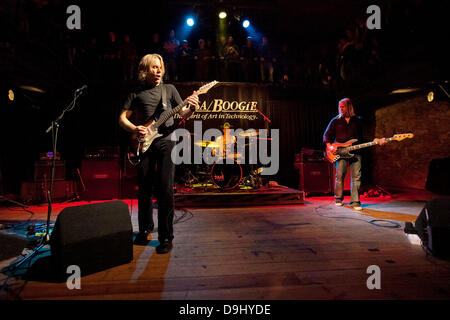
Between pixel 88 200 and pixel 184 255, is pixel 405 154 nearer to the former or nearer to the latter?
pixel 184 255

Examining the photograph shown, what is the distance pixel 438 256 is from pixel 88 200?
5.58 metres

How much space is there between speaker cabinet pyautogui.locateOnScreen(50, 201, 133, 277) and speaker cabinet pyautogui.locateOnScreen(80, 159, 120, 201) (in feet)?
12.0

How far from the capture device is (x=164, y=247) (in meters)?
1.86

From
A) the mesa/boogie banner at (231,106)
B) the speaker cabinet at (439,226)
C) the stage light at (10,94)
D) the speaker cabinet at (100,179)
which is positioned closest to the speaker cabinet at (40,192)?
the speaker cabinet at (100,179)

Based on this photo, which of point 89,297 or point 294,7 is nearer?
point 89,297

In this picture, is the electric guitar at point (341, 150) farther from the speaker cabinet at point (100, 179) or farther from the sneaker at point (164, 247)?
the speaker cabinet at point (100, 179)

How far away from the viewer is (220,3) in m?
6.23

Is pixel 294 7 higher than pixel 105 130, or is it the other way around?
pixel 294 7

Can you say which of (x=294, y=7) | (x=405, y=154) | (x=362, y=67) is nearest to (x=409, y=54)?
(x=362, y=67)

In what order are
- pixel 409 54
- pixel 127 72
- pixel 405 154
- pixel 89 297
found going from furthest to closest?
pixel 405 154
pixel 127 72
pixel 409 54
pixel 89 297

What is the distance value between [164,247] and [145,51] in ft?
25.0

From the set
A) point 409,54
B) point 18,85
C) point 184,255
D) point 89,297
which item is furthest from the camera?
point 18,85

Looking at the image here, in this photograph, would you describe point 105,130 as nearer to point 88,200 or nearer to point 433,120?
point 88,200

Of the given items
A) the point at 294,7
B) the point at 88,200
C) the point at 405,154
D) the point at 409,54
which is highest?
the point at 294,7
